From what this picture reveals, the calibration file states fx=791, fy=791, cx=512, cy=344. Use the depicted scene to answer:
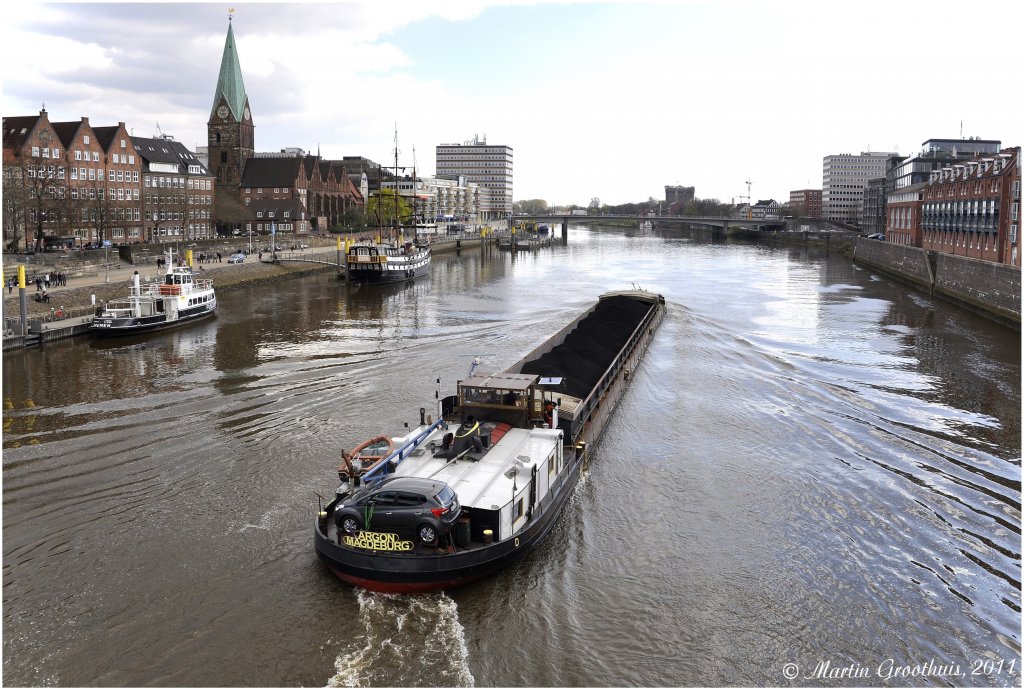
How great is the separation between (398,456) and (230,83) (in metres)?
106

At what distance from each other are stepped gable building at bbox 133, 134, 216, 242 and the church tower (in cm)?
1230

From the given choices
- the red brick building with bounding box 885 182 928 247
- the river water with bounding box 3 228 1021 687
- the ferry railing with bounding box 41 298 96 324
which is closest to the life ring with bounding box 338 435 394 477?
the river water with bounding box 3 228 1021 687

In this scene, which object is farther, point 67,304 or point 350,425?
point 67,304

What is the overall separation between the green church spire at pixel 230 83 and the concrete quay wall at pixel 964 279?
86273 mm

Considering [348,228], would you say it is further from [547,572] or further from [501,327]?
[547,572]

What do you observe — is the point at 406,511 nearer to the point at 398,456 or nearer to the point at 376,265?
the point at 398,456

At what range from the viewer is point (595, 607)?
14.3 metres

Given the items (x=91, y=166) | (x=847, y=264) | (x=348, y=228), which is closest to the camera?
(x=91, y=166)

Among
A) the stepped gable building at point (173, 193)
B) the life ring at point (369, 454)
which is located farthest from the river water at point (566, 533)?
the stepped gable building at point (173, 193)

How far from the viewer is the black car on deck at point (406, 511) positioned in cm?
1391

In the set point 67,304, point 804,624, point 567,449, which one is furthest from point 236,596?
point 67,304

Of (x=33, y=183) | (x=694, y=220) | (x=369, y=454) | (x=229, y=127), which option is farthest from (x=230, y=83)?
(x=369, y=454)

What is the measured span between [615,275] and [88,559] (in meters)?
72.0

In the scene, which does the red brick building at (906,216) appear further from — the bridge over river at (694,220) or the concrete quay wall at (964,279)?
the bridge over river at (694,220)
